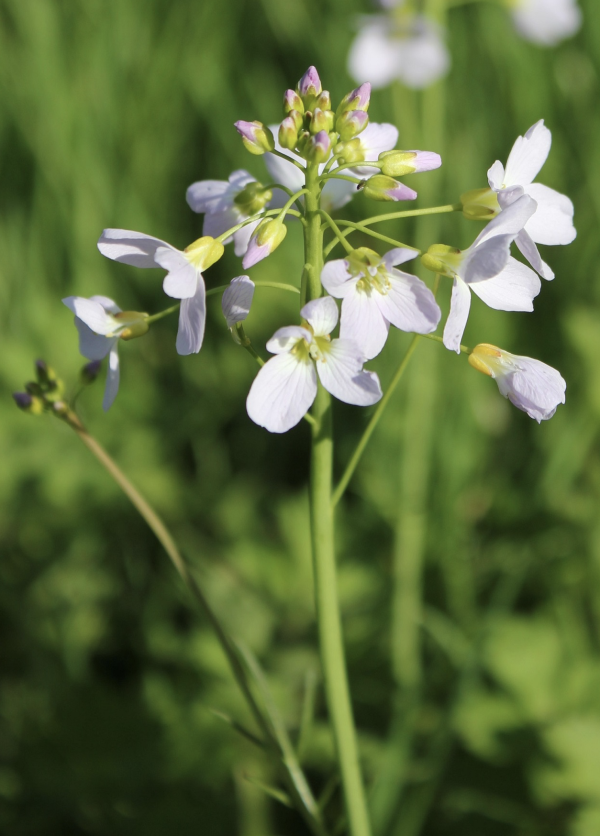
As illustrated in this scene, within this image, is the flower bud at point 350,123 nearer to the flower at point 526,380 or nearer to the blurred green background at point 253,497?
the flower at point 526,380

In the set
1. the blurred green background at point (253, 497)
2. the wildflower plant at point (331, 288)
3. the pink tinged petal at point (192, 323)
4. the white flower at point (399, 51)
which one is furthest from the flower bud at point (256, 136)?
the white flower at point (399, 51)

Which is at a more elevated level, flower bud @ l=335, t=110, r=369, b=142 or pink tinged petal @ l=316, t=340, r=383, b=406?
flower bud @ l=335, t=110, r=369, b=142

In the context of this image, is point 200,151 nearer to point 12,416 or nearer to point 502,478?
point 12,416

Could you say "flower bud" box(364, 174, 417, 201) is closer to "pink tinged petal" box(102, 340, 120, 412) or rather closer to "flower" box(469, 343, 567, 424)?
"flower" box(469, 343, 567, 424)

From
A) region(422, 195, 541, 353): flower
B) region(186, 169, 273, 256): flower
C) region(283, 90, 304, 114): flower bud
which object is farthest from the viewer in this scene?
region(186, 169, 273, 256): flower

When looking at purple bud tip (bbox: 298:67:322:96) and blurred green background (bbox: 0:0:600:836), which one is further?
blurred green background (bbox: 0:0:600:836)

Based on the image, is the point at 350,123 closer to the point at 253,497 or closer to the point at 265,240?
the point at 265,240

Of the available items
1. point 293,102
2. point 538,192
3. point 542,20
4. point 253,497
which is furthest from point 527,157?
point 542,20

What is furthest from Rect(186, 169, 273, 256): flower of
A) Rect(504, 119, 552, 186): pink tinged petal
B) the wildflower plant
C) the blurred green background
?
the blurred green background
